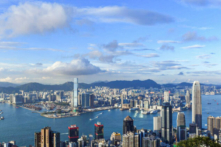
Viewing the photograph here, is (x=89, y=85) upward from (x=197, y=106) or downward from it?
upward

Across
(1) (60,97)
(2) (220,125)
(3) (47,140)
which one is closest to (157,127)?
(2) (220,125)

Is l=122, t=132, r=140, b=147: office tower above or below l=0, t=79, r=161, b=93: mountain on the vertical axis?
below

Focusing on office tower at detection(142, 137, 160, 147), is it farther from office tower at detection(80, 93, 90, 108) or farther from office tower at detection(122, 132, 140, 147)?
office tower at detection(80, 93, 90, 108)

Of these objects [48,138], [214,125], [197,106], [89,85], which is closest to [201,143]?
[48,138]

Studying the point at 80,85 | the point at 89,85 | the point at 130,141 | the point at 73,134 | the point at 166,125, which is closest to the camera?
the point at 130,141

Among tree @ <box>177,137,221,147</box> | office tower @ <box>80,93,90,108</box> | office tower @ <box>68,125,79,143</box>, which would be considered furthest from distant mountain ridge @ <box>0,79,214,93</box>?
tree @ <box>177,137,221,147</box>

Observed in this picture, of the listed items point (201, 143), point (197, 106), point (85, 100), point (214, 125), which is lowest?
point (214, 125)

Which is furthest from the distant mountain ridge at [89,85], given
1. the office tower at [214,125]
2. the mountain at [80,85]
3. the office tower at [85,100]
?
the office tower at [214,125]

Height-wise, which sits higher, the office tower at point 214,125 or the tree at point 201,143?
the tree at point 201,143

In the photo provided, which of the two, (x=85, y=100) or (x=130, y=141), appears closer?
(x=130, y=141)

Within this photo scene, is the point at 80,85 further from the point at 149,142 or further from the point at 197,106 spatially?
the point at 149,142

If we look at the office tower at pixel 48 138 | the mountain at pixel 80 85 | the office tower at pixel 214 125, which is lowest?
the office tower at pixel 214 125

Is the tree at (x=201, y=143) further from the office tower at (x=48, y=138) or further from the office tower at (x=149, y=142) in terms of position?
the office tower at (x=48, y=138)
